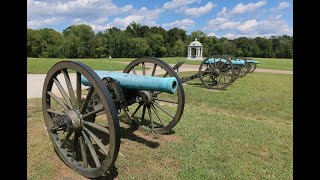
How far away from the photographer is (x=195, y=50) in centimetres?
5506

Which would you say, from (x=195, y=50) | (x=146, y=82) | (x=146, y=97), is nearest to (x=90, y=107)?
(x=146, y=82)

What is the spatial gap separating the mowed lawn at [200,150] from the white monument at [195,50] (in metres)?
46.0

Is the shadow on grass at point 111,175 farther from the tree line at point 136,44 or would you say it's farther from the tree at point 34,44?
the tree at point 34,44

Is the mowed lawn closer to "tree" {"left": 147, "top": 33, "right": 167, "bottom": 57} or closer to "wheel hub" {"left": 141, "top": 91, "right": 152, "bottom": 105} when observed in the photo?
"wheel hub" {"left": 141, "top": 91, "right": 152, "bottom": 105}

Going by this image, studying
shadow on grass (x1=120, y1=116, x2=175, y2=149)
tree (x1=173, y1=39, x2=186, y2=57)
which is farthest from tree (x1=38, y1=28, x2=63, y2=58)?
shadow on grass (x1=120, y1=116, x2=175, y2=149)

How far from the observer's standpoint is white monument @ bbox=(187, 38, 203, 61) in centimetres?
5359

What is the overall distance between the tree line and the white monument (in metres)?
15.0

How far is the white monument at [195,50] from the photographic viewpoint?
53.6 meters

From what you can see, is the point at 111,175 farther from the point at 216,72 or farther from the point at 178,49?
the point at 178,49

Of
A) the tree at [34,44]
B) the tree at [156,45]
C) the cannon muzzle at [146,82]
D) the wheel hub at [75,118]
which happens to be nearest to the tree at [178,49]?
the tree at [156,45]

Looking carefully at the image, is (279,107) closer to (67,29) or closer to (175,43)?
(175,43)

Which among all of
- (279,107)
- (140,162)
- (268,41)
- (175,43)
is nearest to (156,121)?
(140,162)

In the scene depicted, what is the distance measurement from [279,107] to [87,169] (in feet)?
26.0

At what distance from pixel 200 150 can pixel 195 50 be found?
50837 millimetres
